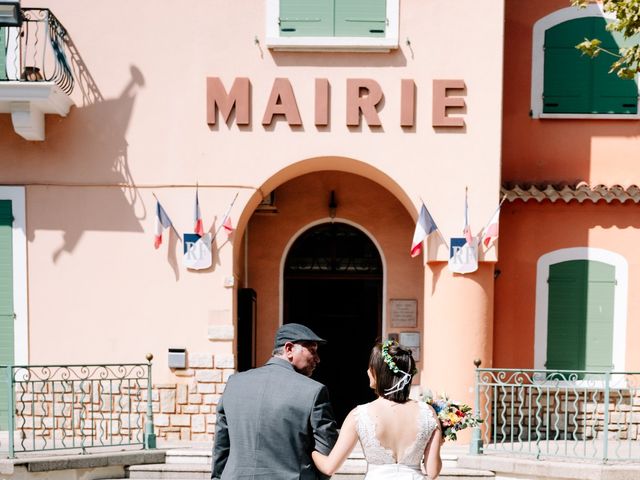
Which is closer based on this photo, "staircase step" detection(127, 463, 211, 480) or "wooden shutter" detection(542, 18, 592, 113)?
"staircase step" detection(127, 463, 211, 480)

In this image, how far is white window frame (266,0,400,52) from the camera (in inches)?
327

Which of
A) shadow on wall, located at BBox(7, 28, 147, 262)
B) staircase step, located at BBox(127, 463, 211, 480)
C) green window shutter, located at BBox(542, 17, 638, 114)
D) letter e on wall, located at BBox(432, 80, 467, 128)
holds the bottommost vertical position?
staircase step, located at BBox(127, 463, 211, 480)

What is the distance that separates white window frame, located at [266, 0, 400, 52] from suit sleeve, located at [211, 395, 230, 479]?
5241 mm

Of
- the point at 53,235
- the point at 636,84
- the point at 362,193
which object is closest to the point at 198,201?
the point at 53,235

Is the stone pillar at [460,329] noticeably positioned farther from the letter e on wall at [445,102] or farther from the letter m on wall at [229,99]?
the letter m on wall at [229,99]

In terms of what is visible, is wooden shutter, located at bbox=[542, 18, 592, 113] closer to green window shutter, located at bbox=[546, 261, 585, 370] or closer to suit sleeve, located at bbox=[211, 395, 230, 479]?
green window shutter, located at bbox=[546, 261, 585, 370]

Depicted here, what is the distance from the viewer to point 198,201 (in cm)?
848

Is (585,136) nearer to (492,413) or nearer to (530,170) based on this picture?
(530,170)

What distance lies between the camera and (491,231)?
830cm

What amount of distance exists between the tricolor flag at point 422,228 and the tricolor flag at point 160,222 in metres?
2.84

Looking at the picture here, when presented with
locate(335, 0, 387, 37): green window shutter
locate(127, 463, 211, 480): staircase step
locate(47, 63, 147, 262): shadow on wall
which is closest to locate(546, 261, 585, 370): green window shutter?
locate(335, 0, 387, 37): green window shutter

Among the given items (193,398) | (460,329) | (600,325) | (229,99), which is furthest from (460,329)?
(229,99)

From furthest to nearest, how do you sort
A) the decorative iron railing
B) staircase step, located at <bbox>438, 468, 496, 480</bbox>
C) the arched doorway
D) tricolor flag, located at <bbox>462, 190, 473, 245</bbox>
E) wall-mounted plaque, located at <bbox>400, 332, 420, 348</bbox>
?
the arched doorway
wall-mounted plaque, located at <bbox>400, 332, 420, 348</bbox>
tricolor flag, located at <bbox>462, 190, 473, 245</bbox>
the decorative iron railing
staircase step, located at <bbox>438, 468, 496, 480</bbox>

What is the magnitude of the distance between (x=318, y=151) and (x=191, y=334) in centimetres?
259
